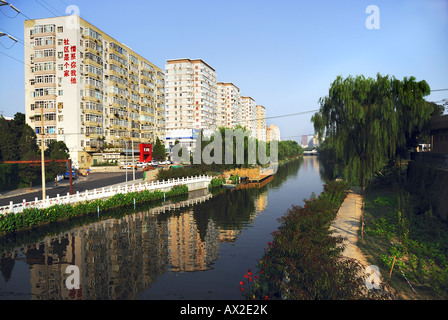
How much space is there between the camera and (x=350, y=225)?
59.0 feet

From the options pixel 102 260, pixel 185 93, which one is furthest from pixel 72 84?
pixel 102 260

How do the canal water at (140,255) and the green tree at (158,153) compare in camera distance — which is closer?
the canal water at (140,255)

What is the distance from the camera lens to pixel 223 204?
3347 cm

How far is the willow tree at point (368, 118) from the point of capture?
25234 mm

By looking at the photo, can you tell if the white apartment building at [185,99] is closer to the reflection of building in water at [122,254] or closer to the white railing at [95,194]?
the white railing at [95,194]

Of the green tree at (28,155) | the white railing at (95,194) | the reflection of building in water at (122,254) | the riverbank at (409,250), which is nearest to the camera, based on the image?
the riverbank at (409,250)

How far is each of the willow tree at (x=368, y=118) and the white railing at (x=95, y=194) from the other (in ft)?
67.0

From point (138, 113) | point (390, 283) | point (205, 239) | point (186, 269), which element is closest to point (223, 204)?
point (205, 239)

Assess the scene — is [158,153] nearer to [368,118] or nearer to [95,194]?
[95,194]

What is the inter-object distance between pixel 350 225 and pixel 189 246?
34.1ft

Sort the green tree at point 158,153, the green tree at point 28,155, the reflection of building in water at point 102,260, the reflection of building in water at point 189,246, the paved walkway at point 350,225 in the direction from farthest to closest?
the green tree at point 158,153 < the green tree at point 28,155 < the reflection of building in water at point 189,246 < the paved walkway at point 350,225 < the reflection of building in water at point 102,260

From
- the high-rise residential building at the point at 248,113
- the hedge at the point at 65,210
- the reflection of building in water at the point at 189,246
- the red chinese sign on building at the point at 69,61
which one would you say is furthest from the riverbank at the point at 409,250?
the high-rise residential building at the point at 248,113

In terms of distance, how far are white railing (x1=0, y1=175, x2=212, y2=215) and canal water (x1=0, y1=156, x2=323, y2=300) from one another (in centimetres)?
208

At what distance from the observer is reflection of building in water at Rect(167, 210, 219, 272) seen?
50.7ft
